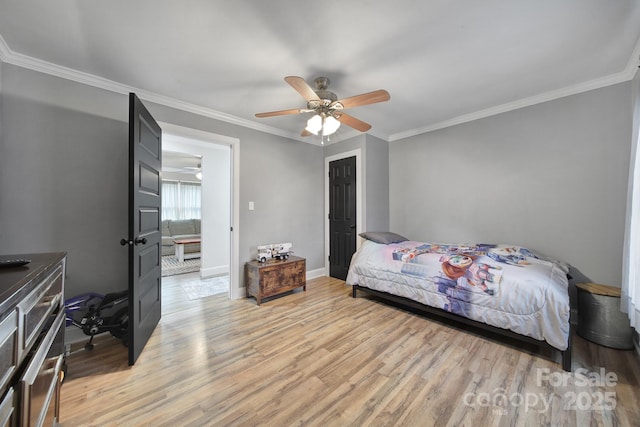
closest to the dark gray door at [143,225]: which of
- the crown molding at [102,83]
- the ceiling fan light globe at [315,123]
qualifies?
the crown molding at [102,83]

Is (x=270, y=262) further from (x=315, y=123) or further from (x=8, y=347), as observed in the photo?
(x=8, y=347)

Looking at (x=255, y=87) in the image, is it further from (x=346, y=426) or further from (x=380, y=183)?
(x=346, y=426)

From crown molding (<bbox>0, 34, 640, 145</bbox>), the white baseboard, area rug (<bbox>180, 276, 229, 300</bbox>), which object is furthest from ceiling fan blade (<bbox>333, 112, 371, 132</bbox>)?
the white baseboard

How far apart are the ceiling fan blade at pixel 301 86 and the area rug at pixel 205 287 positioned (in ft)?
9.44

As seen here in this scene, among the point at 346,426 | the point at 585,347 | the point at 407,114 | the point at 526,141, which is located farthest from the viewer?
the point at 407,114

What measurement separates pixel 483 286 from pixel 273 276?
2270 mm

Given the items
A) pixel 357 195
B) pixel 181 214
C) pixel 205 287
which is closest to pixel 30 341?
pixel 205 287

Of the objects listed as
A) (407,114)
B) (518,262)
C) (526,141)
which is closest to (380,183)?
(407,114)

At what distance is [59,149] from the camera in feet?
6.82

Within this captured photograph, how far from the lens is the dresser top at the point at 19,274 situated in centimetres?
67

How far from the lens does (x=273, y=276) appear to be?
3.02 metres

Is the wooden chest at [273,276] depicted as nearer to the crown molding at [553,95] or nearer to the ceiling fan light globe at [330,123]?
the ceiling fan light globe at [330,123]

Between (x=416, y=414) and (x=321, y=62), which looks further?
(x=321, y=62)

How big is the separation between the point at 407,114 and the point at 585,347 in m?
2.95
